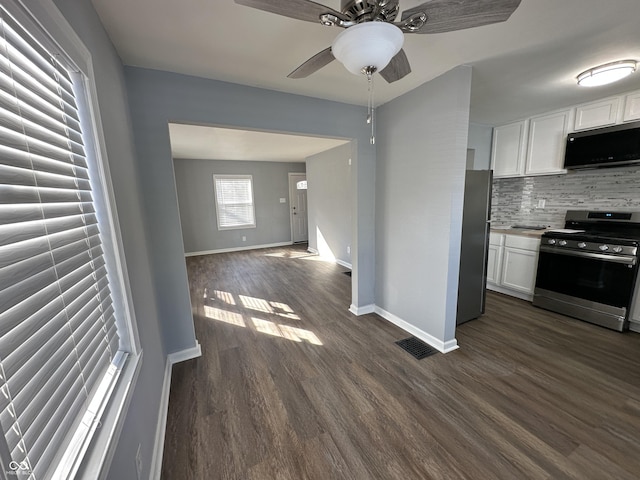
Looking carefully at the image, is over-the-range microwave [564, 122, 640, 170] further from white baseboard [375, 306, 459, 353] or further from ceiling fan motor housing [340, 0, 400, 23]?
ceiling fan motor housing [340, 0, 400, 23]

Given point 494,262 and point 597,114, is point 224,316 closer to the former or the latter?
point 494,262

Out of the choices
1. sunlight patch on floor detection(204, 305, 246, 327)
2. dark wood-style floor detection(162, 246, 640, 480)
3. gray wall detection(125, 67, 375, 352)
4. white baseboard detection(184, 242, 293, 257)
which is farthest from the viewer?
white baseboard detection(184, 242, 293, 257)

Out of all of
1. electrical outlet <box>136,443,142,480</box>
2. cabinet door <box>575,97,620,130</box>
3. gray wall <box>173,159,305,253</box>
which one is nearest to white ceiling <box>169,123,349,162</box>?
gray wall <box>173,159,305,253</box>

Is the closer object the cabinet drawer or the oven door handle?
the oven door handle

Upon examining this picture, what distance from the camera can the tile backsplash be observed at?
280cm

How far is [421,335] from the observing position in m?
2.53

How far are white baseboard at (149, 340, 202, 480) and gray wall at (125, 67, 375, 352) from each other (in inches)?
2.5

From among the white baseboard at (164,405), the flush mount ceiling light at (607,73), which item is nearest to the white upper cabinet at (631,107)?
the flush mount ceiling light at (607,73)

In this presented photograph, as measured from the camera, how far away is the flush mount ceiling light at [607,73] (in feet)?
6.35

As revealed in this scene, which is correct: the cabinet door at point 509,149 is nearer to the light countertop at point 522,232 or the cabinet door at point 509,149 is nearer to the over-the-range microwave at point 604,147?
the over-the-range microwave at point 604,147

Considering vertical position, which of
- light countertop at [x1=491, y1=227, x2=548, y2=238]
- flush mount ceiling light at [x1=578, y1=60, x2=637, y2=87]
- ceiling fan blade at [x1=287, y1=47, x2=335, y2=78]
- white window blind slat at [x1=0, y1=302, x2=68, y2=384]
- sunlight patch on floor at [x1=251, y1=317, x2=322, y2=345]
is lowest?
sunlight patch on floor at [x1=251, y1=317, x2=322, y2=345]

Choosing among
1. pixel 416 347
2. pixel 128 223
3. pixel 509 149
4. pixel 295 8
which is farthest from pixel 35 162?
pixel 509 149

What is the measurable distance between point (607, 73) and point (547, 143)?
124 cm

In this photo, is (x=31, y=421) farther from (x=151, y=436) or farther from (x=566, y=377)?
(x=566, y=377)
